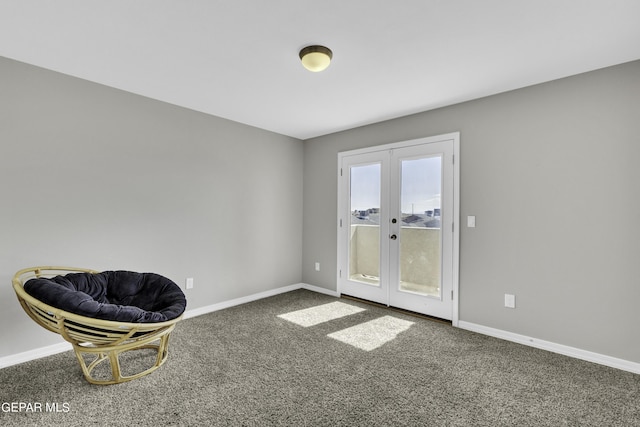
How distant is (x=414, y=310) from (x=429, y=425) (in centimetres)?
193

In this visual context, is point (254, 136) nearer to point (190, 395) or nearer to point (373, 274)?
point (373, 274)

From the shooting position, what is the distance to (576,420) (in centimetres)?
175

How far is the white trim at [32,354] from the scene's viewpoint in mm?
2303

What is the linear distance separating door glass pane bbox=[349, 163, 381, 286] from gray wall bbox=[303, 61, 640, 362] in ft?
3.17

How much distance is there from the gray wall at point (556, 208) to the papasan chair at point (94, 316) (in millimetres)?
2852

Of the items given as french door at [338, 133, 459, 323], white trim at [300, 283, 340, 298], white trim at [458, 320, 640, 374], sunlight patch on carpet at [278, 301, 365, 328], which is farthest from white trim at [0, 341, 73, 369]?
white trim at [458, 320, 640, 374]

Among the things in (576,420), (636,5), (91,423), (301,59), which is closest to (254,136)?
(301,59)

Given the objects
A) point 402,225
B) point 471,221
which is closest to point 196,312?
point 402,225

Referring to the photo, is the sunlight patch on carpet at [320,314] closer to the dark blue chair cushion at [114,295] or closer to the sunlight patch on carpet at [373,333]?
the sunlight patch on carpet at [373,333]

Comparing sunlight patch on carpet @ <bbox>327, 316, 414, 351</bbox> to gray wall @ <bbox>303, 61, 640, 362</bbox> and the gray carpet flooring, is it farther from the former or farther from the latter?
gray wall @ <bbox>303, 61, 640, 362</bbox>

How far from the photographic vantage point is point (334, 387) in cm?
205

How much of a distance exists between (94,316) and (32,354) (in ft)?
3.77
